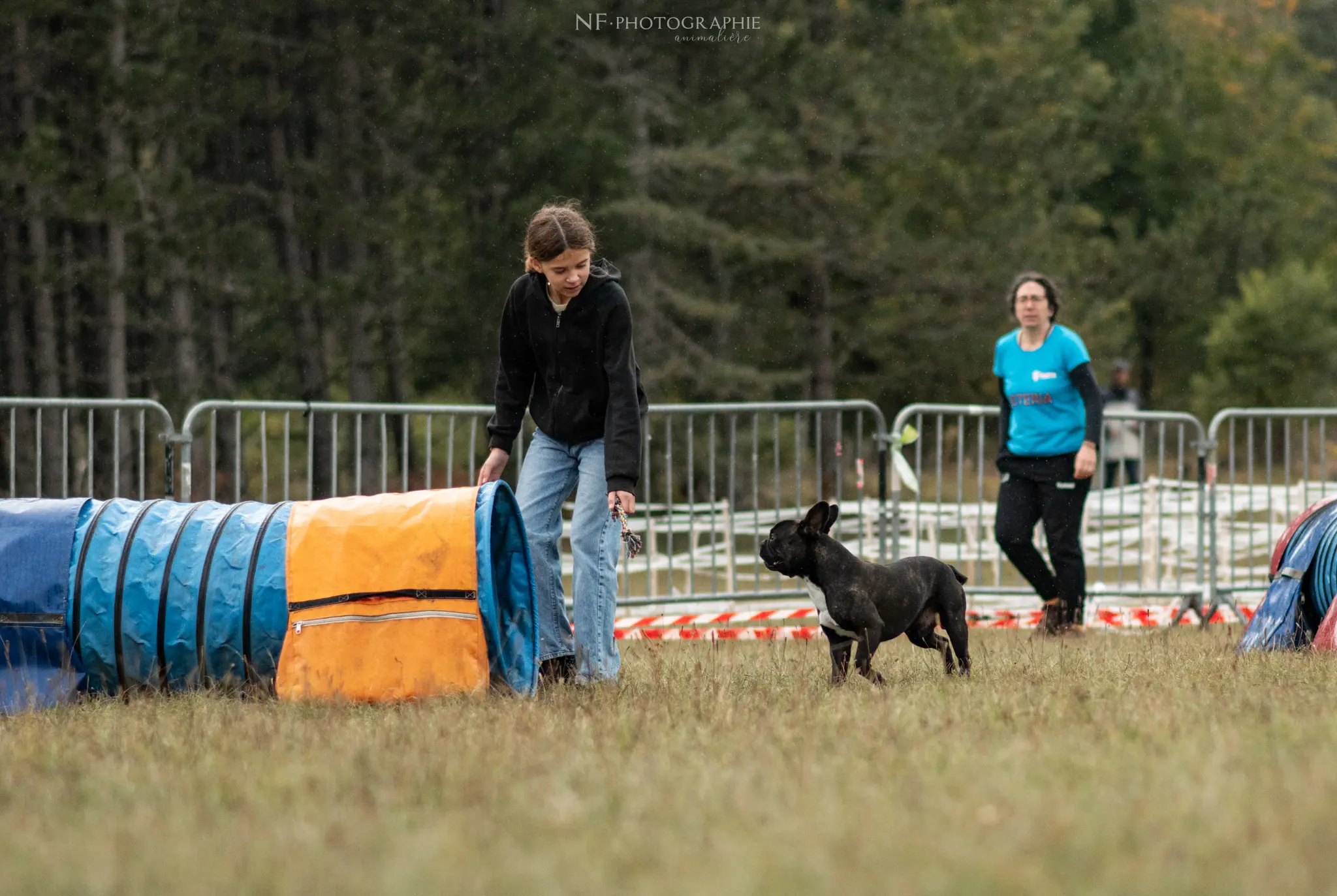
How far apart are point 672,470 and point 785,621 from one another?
701 centimetres

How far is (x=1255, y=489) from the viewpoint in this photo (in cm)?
1427

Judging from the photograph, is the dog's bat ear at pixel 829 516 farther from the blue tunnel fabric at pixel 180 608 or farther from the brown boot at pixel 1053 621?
the brown boot at pixel 1053 621

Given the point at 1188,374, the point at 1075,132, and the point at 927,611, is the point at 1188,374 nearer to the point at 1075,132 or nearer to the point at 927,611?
the point at 1075,132

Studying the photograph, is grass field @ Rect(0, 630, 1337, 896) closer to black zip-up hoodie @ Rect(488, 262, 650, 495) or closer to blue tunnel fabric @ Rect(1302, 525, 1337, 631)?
black zip-up hoodie @ Rect(488, 262, 650, 495)

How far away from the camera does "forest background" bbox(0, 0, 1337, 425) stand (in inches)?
840

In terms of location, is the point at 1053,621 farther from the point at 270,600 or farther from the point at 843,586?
the point at 270,600

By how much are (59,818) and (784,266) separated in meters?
25.8

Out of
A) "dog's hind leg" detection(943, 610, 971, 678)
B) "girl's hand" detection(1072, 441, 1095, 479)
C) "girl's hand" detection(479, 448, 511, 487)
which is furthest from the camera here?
"girl's hand" detection(1072, 441, 1095, 479)

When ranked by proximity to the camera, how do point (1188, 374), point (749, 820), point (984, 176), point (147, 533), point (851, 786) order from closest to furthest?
1. point (749, 820)
2. point (851, 786)
3. point (147, 533)
4. point (984, 176)
5. point (1188, 374)

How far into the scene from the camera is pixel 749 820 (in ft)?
11.7

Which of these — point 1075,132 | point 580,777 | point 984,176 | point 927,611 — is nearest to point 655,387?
point 984,176

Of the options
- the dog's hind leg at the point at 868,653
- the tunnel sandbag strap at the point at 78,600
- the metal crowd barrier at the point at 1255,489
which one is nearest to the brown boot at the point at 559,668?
the dog's hind leg at the point at 868,653

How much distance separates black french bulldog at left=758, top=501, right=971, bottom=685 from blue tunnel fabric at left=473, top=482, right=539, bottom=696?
935 mm

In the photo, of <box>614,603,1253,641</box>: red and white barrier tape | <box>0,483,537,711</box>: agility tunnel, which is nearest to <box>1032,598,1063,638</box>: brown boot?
<box>614,603,1253,641</box>: red and white barrier tape
